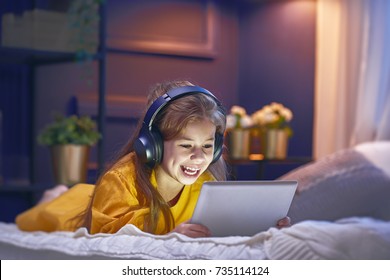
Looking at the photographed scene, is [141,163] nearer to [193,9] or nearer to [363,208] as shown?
[363,208]

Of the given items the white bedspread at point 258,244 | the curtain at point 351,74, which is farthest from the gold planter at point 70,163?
the white bedspread at point 258,244

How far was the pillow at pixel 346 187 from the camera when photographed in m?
1.23

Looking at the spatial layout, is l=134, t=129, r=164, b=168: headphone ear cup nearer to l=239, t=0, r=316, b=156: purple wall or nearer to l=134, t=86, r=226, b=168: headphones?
l=134, t=86, r=226, b=168: headphones

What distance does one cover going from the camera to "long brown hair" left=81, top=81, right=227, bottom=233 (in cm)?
56

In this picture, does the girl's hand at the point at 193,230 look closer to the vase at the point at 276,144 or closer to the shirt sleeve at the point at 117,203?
the shirt sleeve at the point at 117,203

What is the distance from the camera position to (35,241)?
78 cm

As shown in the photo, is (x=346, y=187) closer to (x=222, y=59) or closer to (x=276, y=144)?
(x=276, y=144)

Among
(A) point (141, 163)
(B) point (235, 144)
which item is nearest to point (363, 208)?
(A) point (141, 163)

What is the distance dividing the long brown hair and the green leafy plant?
1365mm

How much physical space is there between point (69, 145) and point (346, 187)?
810 mm

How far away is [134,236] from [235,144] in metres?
1.70

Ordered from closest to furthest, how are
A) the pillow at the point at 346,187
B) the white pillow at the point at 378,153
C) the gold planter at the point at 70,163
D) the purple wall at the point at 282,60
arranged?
the pillow at the point at 346,187 < the white pillow at the point at 378,153 < the gold planter at the point at 70,163 < the purple wall at the point at 282,60

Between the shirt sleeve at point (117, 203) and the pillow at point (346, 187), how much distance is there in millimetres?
608

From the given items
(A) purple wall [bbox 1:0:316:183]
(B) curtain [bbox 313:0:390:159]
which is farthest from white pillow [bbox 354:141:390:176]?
(A) purple wall [bbox 1:0:316:183]
